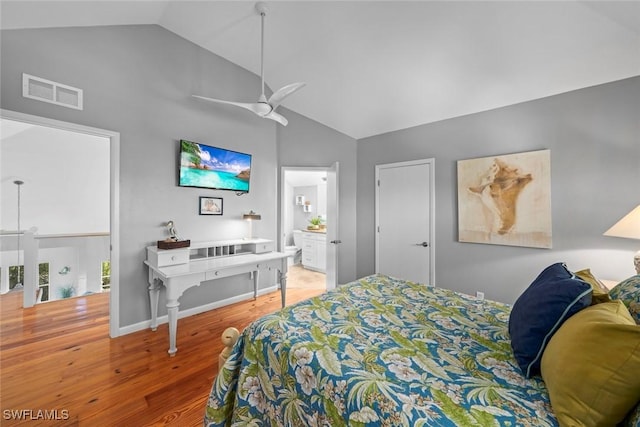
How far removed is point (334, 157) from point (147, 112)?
2.50m

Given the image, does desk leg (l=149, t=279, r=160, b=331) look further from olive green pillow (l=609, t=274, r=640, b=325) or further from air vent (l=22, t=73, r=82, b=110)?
olive green pillow (l=609, t=274, r=640, b=325)

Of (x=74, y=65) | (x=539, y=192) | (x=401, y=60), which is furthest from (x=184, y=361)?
(x=539, y=192)

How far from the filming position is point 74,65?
228cm

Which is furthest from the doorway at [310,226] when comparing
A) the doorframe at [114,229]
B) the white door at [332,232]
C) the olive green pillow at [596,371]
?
the olive green pillow at [596,371]

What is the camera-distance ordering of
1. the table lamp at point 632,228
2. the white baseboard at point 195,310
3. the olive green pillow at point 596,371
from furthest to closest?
the white baseboard at point 195,310 → the table lamp at point 632,228 → the olive green pillow at point 596,371

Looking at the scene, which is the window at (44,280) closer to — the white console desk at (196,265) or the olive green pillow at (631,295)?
the white console desk at (196,265)

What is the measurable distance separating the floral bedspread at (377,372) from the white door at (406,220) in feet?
6.41

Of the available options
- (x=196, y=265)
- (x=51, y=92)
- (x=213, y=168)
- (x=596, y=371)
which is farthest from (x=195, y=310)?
(x=596, y=371)

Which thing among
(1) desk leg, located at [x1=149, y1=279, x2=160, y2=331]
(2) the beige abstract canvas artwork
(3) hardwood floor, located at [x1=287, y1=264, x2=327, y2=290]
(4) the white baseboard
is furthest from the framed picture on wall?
(2) the beige abstract canvas artwork

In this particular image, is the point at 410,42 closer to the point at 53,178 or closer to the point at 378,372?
the point at 378,372

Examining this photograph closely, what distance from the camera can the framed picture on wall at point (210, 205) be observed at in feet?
Result: 10.2

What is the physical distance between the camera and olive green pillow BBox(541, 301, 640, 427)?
26.2 inches

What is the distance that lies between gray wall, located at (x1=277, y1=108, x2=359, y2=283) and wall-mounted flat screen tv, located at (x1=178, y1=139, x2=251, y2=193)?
734mm

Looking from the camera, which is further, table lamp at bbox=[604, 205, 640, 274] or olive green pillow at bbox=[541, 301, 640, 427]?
table lamp at bbox=[604, 205, 640, 274]
